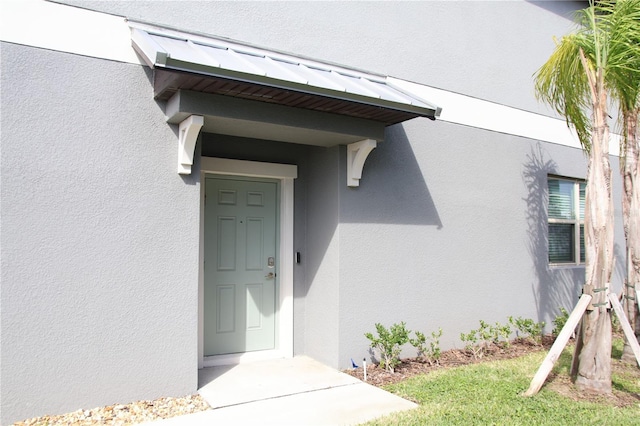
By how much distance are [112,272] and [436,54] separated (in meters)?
5.08

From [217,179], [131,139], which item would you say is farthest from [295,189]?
[131,139]

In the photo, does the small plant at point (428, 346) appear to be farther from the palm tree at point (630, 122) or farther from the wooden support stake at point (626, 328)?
the palm tree at point (630, 122)

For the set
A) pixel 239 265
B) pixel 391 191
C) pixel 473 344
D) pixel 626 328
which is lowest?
pixel 473 344

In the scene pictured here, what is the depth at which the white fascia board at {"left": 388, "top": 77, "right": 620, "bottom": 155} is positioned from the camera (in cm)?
700

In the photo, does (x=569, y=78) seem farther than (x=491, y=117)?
No

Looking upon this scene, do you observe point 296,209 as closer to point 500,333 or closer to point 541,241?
point 500,333

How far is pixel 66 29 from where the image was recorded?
455 cm

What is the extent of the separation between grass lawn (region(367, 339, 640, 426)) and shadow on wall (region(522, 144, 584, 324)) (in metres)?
1.89

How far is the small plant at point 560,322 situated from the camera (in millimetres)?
7426

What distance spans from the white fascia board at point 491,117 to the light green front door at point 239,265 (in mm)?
2346

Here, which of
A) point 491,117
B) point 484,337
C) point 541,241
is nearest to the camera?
point 484,337

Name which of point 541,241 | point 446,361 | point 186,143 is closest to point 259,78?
point 186,143

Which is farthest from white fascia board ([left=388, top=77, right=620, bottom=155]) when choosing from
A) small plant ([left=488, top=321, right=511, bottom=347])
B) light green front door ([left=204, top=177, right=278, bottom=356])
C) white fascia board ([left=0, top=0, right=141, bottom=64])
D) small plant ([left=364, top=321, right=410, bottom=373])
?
white fascia board ([left=0, top=0, right=141, bottom=64])

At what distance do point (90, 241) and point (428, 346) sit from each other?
4.27 m
